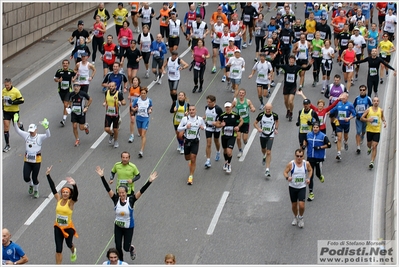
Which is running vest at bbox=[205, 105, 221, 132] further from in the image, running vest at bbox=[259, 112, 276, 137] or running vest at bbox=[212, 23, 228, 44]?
running vest at bbox=[212, 23, 228, 44]

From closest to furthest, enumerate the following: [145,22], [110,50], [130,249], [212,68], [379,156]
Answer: [130,249]
[379,156]
[110,50]
[212,68]
[145,22]

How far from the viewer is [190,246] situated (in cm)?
1641

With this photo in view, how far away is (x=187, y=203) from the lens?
59.7 ft

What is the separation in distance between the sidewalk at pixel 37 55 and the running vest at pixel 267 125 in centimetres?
886

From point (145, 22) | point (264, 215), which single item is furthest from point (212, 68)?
point (264, 215)

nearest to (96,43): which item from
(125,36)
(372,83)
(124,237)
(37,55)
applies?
(125,36)

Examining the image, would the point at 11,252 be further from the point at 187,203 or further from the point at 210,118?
the point at 210,118

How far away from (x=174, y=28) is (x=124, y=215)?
42.0ft

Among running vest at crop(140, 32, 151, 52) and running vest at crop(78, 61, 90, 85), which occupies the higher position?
running vest at crop(140, 32, 151, 52)

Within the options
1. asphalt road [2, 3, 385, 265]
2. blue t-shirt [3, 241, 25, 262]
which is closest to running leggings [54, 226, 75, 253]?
asphalt road [2, 3, 385, 265]

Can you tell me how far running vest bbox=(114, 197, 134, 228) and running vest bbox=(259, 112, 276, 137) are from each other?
5021 mm

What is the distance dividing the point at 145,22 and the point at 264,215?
12.9 metres

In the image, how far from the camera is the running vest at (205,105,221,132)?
19.2 m

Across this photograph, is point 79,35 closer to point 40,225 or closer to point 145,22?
point 145,22
